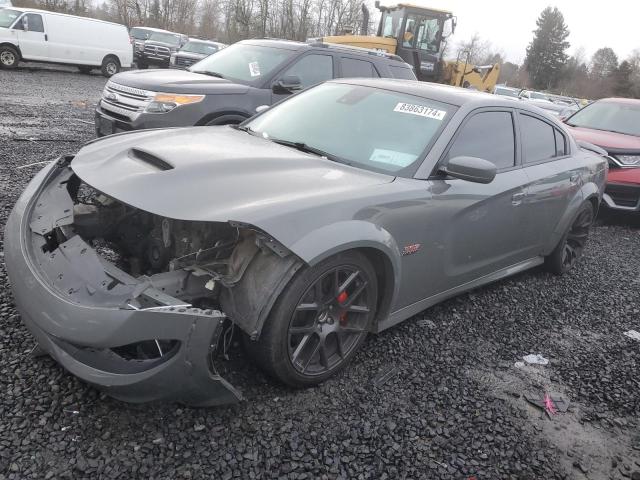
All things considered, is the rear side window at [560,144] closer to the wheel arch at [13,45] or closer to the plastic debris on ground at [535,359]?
the plastic debris on ground at [535,359]

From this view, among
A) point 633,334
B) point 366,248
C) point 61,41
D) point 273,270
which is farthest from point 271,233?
point 61,41

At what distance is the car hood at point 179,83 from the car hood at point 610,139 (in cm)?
490

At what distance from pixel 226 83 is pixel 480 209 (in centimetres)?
406

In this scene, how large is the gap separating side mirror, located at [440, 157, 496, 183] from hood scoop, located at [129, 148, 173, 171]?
5.20 feet

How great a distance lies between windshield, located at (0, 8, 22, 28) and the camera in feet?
54.1

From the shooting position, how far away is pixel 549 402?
2.94 metres

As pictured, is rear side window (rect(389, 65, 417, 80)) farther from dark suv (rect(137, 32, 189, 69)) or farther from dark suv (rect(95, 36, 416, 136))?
dark suv (rect(137, 32, 189, 69))

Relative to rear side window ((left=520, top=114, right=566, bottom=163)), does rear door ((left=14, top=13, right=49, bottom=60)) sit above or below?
below

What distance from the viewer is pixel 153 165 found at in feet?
8.73

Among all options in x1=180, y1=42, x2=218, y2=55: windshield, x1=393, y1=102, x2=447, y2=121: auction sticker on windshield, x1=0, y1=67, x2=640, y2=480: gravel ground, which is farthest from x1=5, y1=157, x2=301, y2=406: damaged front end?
x1=180, y1=42, x2=218, y2=55: windshield

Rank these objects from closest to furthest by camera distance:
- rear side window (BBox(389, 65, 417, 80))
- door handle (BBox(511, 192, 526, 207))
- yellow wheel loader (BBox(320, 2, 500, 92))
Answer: door handle (BBox(511, 192, 526, 207))
rear side window (BBox(389, 65, 417, 80))
yellow wheel loader (BBox(320, 2, 500, 92))

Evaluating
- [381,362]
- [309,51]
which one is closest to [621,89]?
[309,51]

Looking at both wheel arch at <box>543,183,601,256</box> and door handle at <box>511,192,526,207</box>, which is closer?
door handle at <box>511,192,526,207</box>

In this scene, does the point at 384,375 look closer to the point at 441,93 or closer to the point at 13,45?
the point at 441,93
